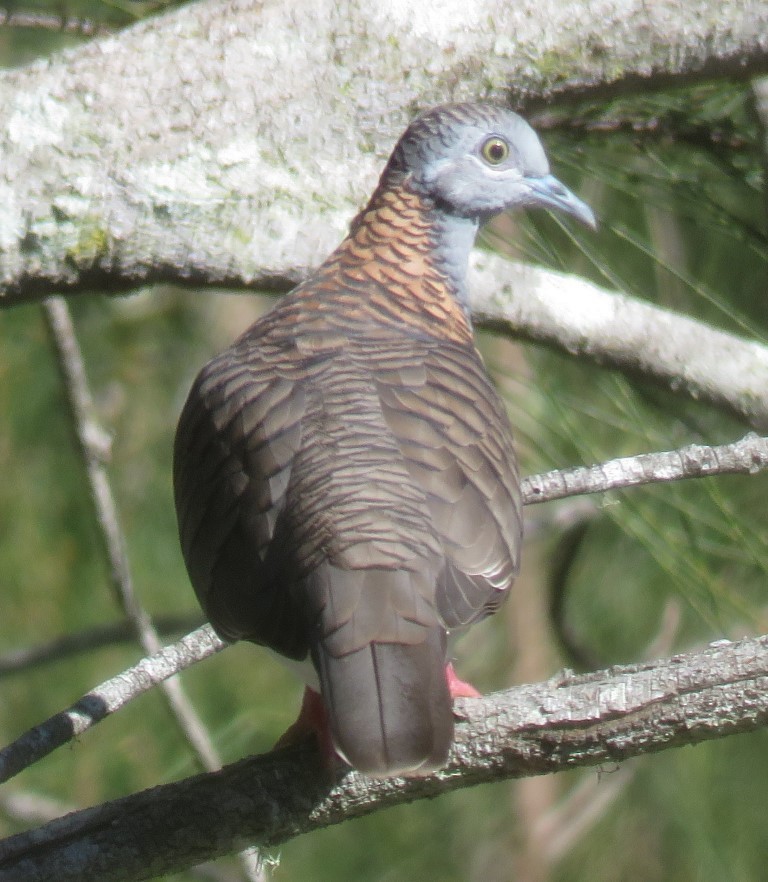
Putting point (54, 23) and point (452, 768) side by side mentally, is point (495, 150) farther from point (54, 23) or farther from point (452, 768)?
point (452, 768)

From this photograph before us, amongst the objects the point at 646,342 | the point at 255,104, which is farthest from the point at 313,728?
the point at 255,104

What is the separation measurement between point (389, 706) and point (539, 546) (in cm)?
456

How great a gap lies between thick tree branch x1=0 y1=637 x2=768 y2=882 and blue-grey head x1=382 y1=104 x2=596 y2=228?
47.2 inches

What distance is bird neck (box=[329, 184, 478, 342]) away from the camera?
9.45ft

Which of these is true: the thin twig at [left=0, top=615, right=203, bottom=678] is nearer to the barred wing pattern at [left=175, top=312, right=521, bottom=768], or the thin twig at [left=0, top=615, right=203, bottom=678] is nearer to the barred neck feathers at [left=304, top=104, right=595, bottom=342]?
the barred neck feathers at [left=304, top=104, right=595, bottom=342]

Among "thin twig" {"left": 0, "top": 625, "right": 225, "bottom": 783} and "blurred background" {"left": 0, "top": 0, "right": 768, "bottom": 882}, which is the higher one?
"thin twig" {"left": 0, "top": 625, "right": 225, "bottom": 783}

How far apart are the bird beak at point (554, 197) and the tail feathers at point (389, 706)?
4.18 feet

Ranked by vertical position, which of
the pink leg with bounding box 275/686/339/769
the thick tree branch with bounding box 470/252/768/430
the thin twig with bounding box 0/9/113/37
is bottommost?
the pink leg with bounding box 275/686/339/769

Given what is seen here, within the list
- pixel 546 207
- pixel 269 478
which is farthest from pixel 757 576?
pixel 269 478

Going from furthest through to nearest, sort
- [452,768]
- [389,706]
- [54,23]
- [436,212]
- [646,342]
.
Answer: [54,23] < [436,212] < [646,342] < [452,768] < [389,706]

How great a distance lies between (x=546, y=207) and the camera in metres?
3.02

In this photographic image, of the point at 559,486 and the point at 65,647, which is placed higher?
the point at 559,486

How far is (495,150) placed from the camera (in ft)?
9.60

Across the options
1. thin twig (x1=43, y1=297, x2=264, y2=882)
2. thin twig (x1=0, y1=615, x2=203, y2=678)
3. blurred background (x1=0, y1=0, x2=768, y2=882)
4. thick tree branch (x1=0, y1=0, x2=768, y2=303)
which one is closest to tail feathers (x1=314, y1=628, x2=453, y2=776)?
blurred background (x1=0, y1=0, x2=768, y2=882)
